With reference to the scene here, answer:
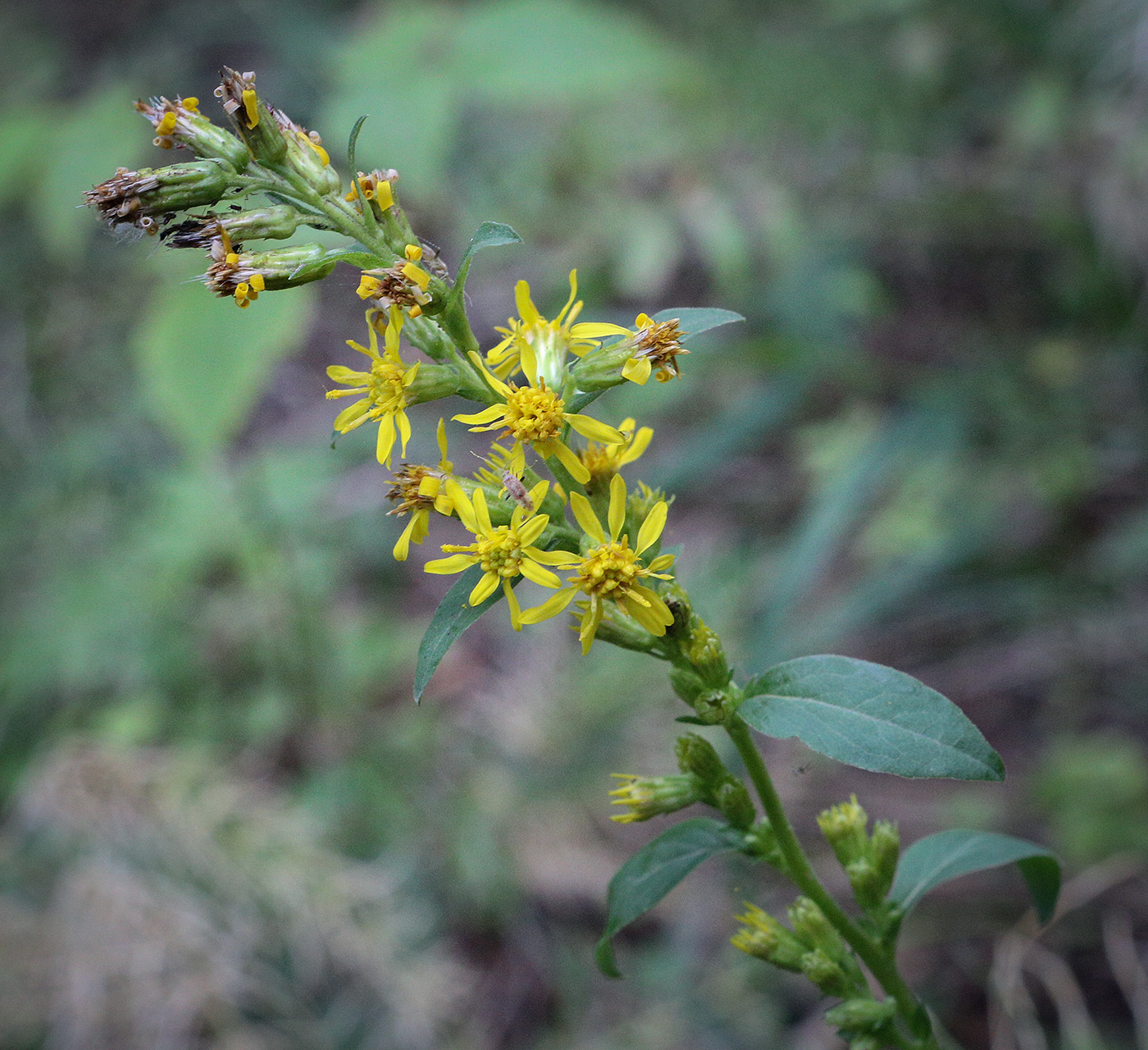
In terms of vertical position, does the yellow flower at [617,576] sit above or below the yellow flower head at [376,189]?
below

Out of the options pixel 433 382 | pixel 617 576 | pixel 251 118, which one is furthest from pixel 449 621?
pixel 251 118

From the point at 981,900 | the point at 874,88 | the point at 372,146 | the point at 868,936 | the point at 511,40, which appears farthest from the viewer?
the point at 874,88

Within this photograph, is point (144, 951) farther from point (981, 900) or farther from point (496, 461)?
point (981, 900)

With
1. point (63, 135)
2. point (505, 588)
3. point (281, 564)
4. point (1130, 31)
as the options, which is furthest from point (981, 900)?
point (63, 135)

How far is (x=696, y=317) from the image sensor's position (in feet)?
4.16

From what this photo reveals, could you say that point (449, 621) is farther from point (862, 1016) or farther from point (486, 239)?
point (862, 1016)

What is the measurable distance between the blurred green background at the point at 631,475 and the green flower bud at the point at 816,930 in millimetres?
858

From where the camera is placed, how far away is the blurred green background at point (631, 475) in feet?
9.12

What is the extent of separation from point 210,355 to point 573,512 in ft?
7.58

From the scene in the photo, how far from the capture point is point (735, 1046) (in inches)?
102

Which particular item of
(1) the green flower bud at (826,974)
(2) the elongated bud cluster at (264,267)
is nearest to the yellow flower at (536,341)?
(2) the elongated bud cluster at (264,267)

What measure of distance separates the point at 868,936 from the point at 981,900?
1.81 metres

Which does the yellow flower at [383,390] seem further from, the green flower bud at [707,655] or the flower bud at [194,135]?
the green flower bud at [707,655]

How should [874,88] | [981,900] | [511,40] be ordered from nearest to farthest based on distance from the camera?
1. [981,900]
2. [511,40]
3. [874,88]
